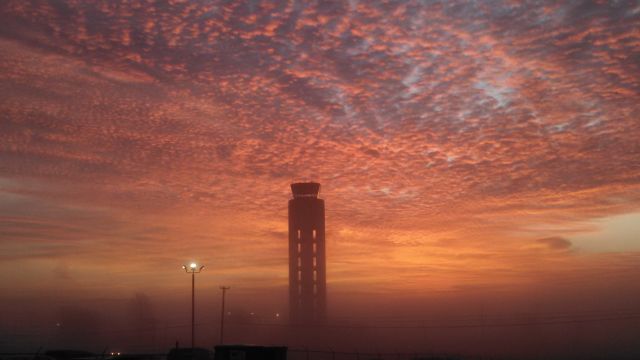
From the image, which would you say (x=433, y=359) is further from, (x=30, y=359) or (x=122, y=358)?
(x=30, y=359)

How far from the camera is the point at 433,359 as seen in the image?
301 ft

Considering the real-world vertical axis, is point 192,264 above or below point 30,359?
above

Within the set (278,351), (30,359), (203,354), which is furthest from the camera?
(203,354)

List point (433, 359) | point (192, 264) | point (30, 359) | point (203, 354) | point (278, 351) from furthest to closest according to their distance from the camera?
1. point (433, 359)
2. point (203, 354)
3. point (192, 264)
4. point (30, 359)
5. point (278, 351)

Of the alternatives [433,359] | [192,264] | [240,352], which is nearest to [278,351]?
[240,352]

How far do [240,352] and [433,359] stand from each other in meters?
43.4

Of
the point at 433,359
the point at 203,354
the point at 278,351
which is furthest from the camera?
the point at 433,359

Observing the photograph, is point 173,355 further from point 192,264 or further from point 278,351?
point 278,351

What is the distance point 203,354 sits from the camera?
82688 mm

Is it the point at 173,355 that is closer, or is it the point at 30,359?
the point at 30,359

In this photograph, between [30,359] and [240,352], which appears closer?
[240,352]

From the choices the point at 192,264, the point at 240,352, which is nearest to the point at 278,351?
the point at 240,352

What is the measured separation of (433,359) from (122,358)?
1778 inches

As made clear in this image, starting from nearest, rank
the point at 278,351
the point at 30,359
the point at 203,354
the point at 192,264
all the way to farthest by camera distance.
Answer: the point at 278,351 → the point at 30,359 → the point at 192,264 → the point at 203,354
